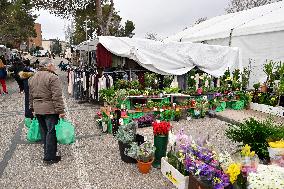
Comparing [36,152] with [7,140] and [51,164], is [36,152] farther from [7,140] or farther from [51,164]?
[7,140]

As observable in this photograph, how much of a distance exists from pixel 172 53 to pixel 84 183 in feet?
21.0

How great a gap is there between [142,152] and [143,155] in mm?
50

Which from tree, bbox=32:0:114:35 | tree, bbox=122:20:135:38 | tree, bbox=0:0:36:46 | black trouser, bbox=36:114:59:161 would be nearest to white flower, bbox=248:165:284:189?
black trouser, bbox=36:114:59:161

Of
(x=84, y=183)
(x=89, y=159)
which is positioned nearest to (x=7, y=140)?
(x=89, y=159)

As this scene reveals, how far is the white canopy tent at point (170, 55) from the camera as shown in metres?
8.78

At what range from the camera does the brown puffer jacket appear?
14.0ft

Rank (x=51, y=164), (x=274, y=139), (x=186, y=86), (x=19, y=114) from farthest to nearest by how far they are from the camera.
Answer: (x=186, y=86), (x=19, y=114), (x=51, y=164), (x=274, y=139)

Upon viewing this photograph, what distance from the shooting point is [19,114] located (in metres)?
8.45

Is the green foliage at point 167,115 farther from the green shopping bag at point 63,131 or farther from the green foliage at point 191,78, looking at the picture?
the green shopping bag at point 63,131

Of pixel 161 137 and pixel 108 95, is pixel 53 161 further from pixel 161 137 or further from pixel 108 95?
pixel 108 95

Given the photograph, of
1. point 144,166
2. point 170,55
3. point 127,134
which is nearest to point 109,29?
point 170,55

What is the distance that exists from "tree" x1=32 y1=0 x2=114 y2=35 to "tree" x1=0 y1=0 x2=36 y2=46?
1.31 m

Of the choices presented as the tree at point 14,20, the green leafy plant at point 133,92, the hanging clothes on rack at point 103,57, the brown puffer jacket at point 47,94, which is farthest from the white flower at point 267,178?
the tree at point 14,20

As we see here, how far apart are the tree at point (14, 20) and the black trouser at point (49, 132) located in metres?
17.4
